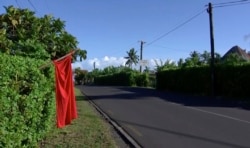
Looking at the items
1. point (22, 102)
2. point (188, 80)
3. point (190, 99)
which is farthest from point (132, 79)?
point (22, 102)

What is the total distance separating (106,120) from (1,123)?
10.6 metres

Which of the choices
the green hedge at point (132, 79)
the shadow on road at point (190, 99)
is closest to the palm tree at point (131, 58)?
the green hedge at point (132, 79)

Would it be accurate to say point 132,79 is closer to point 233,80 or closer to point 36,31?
point 233,80

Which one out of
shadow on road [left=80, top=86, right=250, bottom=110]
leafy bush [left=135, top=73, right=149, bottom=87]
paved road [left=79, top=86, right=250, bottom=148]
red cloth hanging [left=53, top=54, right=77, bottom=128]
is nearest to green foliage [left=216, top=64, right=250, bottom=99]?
shadow on road [left=80, top=86, right=250, bottom=110]

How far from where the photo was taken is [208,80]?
37906 mm

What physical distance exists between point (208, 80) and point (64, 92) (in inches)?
1097

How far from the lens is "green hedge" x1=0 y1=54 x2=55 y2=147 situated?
7.24m

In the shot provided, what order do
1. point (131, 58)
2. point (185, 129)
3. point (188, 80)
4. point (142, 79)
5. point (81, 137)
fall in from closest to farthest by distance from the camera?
point (81, 137) < point (185, 129) < point (188, 80) < point (142, 79) < point (131, 58)

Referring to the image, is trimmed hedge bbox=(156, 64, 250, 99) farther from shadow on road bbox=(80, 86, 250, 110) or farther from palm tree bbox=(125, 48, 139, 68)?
palm tree bbox=(125, 48, 139, 68)

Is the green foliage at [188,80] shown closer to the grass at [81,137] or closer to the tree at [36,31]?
the tree at [36,31]

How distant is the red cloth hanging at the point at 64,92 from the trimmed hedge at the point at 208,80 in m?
21.7

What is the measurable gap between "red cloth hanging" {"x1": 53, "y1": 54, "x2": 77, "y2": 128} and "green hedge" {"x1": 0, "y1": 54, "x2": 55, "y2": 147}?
0.50 m

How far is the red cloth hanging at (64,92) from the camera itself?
11.3 meters

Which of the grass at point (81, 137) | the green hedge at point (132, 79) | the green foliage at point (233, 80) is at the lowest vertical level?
the grass at point (81, 137)
